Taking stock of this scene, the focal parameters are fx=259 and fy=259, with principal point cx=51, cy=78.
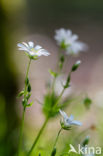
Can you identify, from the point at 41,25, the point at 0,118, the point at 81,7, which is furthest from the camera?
the point at 81,7

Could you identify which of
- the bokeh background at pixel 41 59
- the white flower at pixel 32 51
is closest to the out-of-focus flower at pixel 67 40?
the bokeh background at pixel 41 59

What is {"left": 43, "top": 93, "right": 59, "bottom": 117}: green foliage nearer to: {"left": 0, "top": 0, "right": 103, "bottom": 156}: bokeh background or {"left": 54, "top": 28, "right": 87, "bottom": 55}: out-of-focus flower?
{"left": 0, "top": 0, "right": 103, "bottom": 156}: bokeh background

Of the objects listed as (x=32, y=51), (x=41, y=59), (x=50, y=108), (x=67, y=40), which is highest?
(x=41, y=59)

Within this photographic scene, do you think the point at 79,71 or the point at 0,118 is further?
the point at 79,71

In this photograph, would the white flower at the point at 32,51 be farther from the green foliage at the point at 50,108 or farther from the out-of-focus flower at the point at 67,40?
the out-of-focus flower at the point at 67,40

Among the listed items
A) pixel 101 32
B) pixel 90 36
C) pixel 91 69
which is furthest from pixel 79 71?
pixel 101 32

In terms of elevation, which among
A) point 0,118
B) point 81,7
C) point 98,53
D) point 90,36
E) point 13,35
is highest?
point 81,7

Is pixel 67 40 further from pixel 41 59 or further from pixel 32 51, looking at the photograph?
pixel 41 59

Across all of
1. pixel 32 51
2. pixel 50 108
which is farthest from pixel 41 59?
pixel 32 51

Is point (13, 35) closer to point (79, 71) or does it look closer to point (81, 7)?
point (79, 71)
